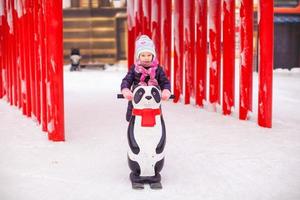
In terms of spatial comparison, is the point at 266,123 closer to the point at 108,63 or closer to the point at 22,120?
the point at 22,120

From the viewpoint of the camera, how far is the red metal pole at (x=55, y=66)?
5.55 meters

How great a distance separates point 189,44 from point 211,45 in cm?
95

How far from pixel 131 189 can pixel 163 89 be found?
0.91 meters

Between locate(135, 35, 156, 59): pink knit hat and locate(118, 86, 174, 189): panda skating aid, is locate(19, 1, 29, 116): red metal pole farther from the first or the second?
locate(118, 86, 174, 189): panda skating aid

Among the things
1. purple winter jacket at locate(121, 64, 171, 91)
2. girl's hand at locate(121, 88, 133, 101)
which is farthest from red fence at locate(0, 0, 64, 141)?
girl's hand at locate(121, 88, 133, 101)

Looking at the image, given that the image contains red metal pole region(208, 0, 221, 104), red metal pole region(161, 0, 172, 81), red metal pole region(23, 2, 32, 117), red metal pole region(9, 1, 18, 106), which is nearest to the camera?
red metal pole region(23, 2, 32, 117)

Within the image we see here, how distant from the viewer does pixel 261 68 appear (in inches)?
265

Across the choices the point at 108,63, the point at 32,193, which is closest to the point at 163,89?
the point at 32,193

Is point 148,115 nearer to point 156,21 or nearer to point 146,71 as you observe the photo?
point 146,71

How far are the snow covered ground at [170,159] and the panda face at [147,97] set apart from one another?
706 millimetres

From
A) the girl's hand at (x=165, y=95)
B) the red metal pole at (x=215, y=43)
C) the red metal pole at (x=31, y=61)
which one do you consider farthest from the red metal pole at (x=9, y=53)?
the girl's hand at (x=165, y=95)

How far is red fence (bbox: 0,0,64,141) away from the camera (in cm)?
560

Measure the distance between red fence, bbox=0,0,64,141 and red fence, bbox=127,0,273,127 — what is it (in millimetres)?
2858

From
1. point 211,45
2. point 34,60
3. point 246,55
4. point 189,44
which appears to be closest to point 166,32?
point 189,44
